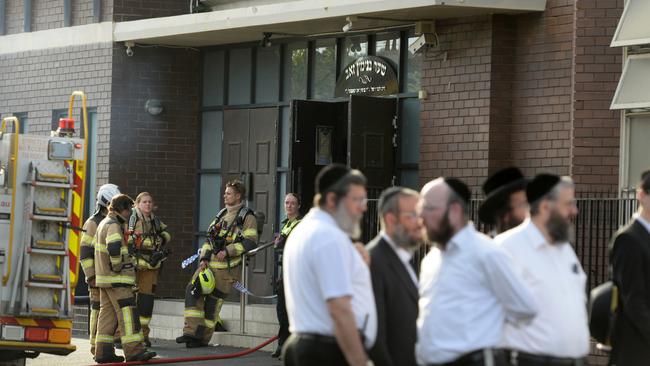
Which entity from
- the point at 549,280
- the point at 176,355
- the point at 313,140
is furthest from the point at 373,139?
the point at 549,280

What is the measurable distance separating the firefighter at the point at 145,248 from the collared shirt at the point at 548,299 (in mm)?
10443

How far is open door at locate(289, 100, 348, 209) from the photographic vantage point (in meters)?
19.4

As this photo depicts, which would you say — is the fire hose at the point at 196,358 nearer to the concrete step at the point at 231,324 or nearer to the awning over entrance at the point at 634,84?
the concrete step at the point at 231,324

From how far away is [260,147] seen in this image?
2162cm

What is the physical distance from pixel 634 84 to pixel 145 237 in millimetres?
6112

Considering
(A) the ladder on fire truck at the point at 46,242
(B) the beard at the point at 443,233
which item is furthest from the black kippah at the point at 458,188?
(A) the ladder on fire truck at the point at 46,242

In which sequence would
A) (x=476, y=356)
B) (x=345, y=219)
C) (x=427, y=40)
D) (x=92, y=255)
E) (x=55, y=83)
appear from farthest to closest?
(x=55, y=83), (x=427, y=40), (x=92, y=255), (x=345, y=219), (x=476, y=356)

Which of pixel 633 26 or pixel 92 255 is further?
pixel 92 255

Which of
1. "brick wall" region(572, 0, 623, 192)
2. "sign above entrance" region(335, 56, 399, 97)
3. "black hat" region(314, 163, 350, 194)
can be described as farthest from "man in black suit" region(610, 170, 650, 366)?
"sign above entrance" region(335, 56, 399, 97)

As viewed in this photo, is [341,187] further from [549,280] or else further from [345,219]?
[549,280]

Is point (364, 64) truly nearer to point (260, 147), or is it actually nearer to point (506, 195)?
point (260, 147)

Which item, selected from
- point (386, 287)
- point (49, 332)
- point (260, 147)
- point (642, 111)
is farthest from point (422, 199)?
point (260, 147)

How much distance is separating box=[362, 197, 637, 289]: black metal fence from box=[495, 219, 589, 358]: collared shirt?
7.44m

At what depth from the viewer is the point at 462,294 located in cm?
785
